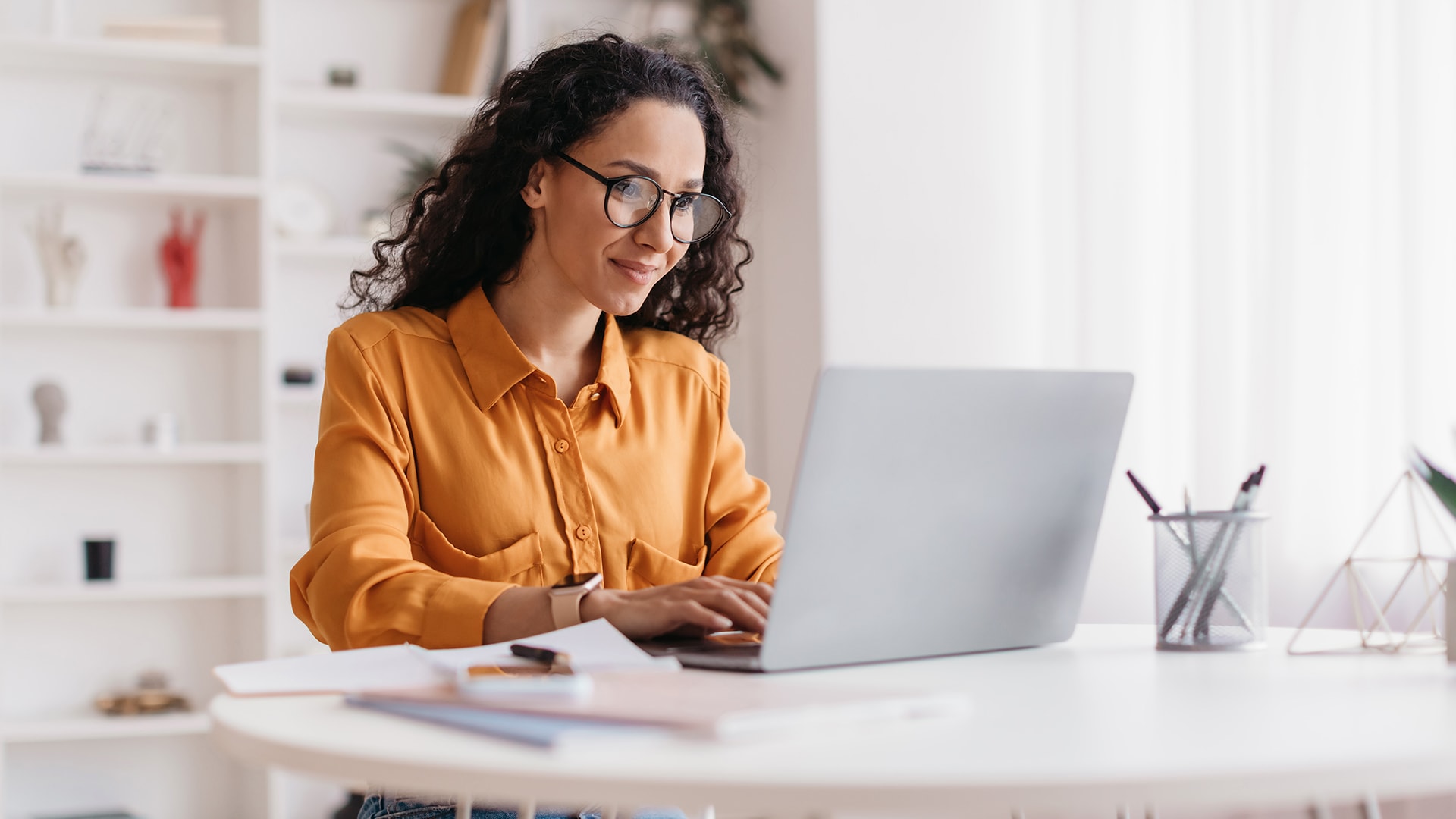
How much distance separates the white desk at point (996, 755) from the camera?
0.61 m

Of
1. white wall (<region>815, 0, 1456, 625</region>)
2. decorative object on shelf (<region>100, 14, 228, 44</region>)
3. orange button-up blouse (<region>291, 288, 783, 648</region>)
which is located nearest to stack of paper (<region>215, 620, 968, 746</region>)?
orange button-up blouse (<region>291, 288, 783, 648</region>)

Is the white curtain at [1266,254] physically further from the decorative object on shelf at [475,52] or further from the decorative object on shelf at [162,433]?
the decorative object on shelf at [162,433]

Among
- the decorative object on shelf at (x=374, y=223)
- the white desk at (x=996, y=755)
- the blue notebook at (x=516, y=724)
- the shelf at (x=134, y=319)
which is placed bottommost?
the white desk at (x=996, y=755)

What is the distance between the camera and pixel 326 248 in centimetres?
348

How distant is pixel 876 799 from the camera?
60 centimetres

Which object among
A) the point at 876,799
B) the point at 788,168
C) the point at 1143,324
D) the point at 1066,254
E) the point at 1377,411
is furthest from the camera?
the point at 788,168

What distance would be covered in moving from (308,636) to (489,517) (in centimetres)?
236

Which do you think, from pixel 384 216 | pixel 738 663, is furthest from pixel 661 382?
pixel 384 216

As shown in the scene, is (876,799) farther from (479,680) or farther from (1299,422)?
(1299,422)

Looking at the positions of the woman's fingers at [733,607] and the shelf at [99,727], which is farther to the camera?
the shelf at [99,727]

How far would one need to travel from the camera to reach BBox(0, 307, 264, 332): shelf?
3232 millimetres

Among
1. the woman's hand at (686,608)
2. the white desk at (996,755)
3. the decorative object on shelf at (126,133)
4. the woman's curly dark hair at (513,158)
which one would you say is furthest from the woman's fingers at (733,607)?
the decorative object on shelf at (126,133)

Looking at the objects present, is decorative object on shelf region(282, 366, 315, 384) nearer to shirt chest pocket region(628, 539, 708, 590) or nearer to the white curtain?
the white curtain

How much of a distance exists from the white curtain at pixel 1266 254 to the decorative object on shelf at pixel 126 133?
2.24 metres
